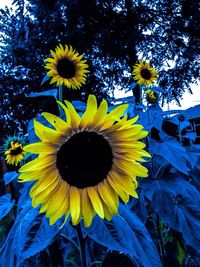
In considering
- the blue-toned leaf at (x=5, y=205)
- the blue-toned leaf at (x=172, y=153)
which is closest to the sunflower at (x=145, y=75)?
the blue-toned leaf at (x=172, y=153)

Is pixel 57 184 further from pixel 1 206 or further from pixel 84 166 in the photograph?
pixel 1 206

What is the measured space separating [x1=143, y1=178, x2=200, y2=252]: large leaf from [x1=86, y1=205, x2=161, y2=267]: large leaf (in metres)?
Result: 0.26

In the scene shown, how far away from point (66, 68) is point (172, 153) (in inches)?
44.9

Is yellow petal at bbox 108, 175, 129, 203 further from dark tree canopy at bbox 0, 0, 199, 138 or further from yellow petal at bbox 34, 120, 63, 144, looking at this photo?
dark tree canopy at bbox 0, 0, 199, 138

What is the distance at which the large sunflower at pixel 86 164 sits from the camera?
705 millimetres

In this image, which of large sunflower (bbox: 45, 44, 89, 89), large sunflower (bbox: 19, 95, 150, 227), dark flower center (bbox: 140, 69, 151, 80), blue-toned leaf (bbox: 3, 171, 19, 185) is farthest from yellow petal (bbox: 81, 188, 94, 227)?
dark flower center (bbox: 140, 69, 151, 80)

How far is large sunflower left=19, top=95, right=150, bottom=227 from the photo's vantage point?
2.31 feet

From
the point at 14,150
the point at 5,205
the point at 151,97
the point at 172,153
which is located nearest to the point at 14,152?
the point at 14,150

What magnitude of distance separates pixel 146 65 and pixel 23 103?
839 cm

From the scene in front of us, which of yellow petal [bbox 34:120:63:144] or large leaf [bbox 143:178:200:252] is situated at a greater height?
yellow petal [bbox 34:120:63:144]

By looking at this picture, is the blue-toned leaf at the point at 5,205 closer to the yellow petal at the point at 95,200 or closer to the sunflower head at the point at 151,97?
the yellow petal at the point at 95,200

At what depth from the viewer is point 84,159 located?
0.72 meters

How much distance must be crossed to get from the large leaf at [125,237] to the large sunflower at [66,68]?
1.26m

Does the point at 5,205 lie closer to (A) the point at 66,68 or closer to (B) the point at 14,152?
(A) the point at 66,68
